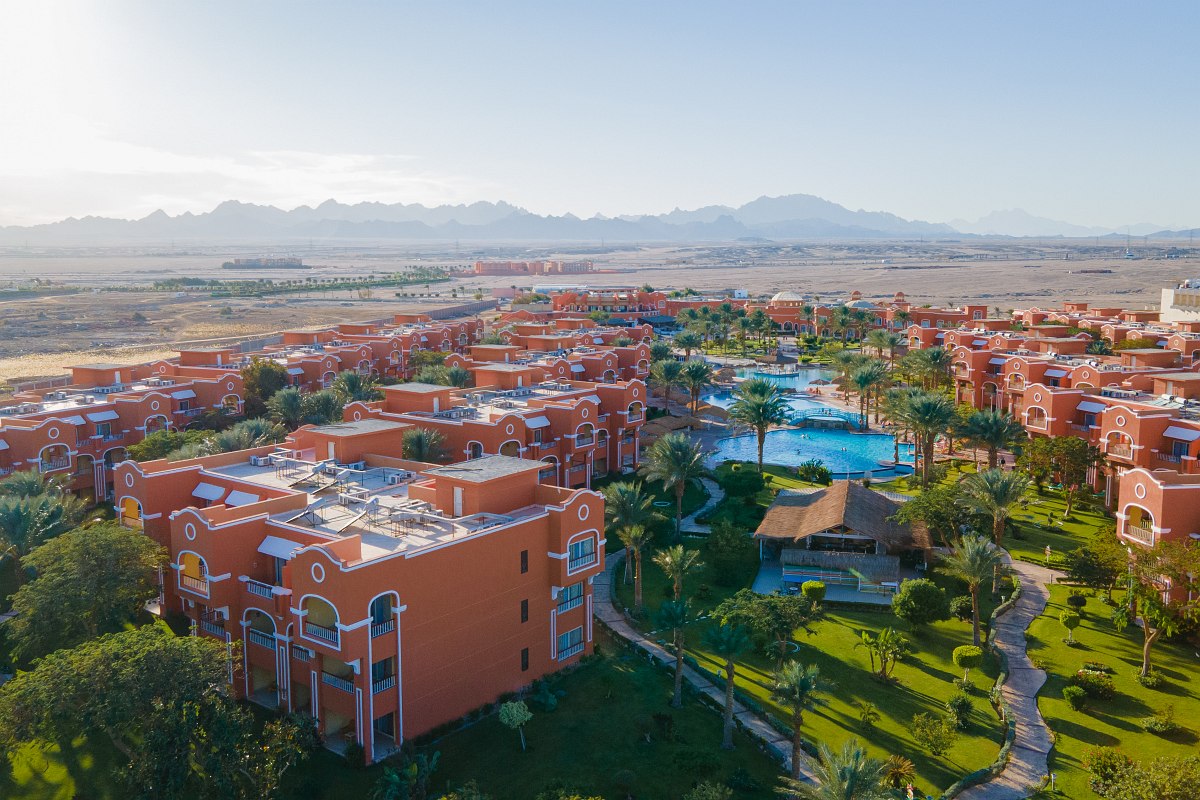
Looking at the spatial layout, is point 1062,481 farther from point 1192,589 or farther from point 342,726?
point 342,726

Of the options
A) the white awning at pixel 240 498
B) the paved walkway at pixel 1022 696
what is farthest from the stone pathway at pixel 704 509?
the white awning at pixel 240 498

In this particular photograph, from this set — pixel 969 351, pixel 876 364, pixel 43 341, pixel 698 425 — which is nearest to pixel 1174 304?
pixel 969 351

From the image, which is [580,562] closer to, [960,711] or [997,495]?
[960,711]

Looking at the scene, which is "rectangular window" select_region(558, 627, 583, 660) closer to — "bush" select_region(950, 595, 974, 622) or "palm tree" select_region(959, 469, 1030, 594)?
"bush" select_region(950, 595, 974, 622)

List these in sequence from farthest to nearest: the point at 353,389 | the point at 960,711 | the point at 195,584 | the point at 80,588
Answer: the point at 353,389, the point at 195,584, the point at 80,588, the point at 960,711

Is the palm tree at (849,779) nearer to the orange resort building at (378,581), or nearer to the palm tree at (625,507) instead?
the orange resort building at (378,581)

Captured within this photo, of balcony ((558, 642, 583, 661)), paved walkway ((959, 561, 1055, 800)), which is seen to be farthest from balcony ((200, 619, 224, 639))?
paved walkway ((959, 561, 1055, 800))

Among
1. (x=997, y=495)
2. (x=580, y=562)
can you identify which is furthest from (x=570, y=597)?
(x=997, y=495)
